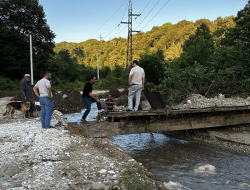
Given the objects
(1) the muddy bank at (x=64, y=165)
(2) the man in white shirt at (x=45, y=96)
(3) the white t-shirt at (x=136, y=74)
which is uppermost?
(3) the white t-shirt at (x=136, y=74)

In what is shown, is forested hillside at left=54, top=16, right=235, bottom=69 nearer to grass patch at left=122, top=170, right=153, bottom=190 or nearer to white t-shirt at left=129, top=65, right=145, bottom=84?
white t-shirt at left=129, top=65, right=145, bottom=84

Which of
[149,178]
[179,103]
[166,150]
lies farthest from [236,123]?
[149,178]

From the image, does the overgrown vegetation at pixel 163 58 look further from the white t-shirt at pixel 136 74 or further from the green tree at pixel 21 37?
the white t-shirt at pixel 136 74

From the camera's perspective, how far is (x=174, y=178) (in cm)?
629

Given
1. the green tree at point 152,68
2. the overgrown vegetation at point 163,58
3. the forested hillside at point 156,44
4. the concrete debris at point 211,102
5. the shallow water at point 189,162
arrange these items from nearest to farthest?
the shallow water at point 189,162 → the concrete debris at point 211,102 → the overgrown vegetation at point 163,58 → the green tree at point 152,68 → the forested hillside at point 156,44

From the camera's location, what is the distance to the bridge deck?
24.4 ft

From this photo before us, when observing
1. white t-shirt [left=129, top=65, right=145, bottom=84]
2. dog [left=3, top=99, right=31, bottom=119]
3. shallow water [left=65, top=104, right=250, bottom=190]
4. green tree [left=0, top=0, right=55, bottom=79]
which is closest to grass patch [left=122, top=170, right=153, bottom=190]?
shallow water [left=65, top=104, right=250, bottom=190]

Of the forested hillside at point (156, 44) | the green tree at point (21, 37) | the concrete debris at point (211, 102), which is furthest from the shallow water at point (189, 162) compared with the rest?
the forested hillside at point (156, 44)

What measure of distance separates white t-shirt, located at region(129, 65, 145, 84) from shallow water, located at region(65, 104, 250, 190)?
2664mm

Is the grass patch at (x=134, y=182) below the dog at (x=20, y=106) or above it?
below

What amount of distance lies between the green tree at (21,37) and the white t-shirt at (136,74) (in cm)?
3278

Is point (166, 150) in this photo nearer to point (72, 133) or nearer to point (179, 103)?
point (72, 133)

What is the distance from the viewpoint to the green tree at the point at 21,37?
3688 cm

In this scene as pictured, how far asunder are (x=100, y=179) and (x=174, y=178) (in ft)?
8.18
